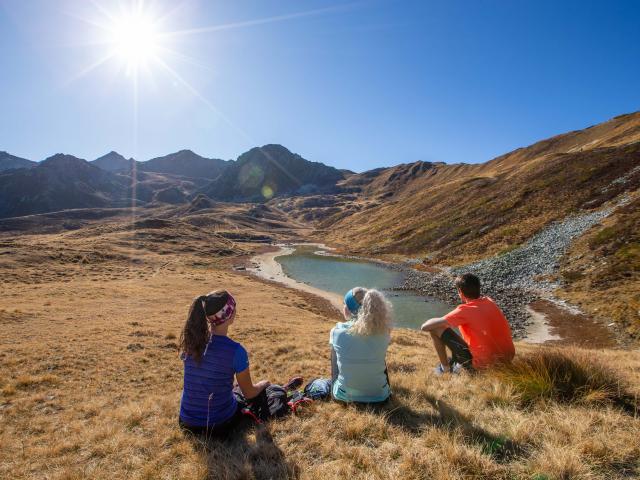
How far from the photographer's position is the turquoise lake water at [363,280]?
33.5 metres

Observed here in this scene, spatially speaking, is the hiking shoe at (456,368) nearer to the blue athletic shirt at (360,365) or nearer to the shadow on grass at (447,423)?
the shadow on grass at (447,423)

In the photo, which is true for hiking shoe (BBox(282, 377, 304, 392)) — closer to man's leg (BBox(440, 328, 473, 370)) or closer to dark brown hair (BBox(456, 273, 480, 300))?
man's leg (BBox(440, 328, 473, 370))

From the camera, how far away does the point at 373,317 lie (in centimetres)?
562

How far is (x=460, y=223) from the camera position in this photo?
248 ft

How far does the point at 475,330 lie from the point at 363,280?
46394mm

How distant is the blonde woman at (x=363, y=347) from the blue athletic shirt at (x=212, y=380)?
6.09 ft

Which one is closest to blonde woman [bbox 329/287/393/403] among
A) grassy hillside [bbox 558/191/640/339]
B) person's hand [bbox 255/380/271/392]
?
person's hand [bbox 255/380/271/392]

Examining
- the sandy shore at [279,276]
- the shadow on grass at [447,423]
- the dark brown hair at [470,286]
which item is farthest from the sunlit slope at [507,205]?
the shadow on grass at [447,423]

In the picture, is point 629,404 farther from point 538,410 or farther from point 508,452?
point 508,452

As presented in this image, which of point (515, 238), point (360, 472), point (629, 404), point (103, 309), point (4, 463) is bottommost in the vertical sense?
point (103, 309)

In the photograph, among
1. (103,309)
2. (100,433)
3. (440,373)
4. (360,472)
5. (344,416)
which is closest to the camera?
(360,472)

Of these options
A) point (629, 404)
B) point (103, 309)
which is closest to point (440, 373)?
point (629, 404)

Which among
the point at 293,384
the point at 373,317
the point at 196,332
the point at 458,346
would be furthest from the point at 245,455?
the point at 458,346

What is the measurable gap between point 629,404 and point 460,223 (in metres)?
75.8
